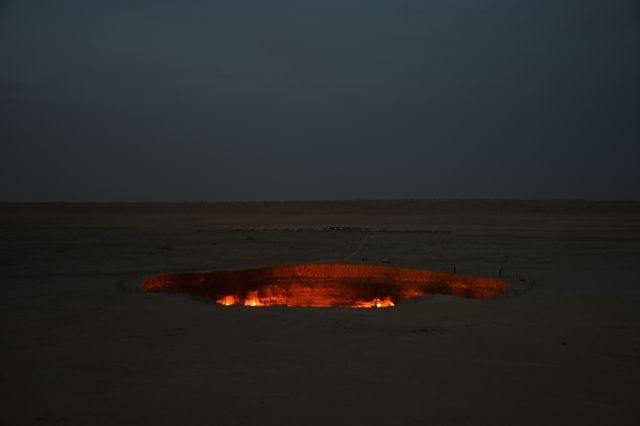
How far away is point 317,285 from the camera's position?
311 inches

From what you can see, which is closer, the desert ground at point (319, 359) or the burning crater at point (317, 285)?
the desert ground at point (319, 359)

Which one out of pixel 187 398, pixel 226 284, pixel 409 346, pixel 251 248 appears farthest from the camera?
pixel 251 248

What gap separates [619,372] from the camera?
3021 millimetres

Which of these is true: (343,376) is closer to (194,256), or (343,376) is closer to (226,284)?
(226,284)

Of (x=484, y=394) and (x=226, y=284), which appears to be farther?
(x=226, y=284)

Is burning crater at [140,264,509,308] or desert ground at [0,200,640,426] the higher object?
burning crater at [140,264,509,308]

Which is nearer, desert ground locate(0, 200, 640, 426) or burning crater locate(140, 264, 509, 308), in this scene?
desert ground locate(0, 200, 640, 426)

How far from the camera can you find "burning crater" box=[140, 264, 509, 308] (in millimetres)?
7297

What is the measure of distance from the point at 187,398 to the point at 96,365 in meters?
Answer: 0.96

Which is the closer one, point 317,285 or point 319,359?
point 319,359

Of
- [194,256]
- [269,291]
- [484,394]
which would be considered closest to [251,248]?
[194,256]

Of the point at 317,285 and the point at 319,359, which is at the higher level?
the point at 317,285

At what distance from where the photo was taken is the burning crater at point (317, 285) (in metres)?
7.30

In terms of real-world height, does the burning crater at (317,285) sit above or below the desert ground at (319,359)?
above
